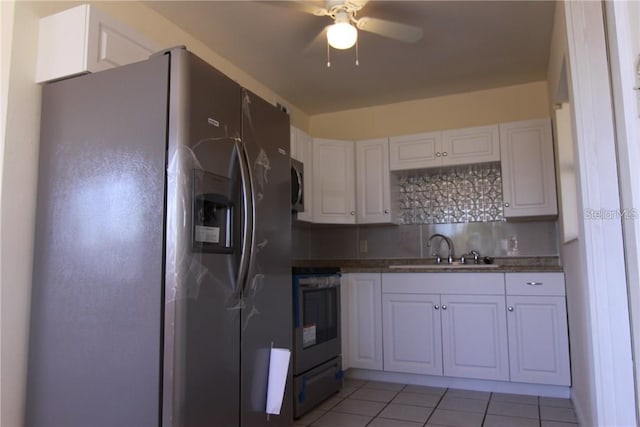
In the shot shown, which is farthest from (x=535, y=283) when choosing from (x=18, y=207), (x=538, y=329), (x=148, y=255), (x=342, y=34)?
(x=18, y=207)

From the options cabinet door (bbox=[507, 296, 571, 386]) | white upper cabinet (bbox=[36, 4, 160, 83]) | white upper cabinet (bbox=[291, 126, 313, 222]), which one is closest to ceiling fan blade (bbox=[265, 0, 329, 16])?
white upper cabinet (bbox=[36, 4, 160, 83])

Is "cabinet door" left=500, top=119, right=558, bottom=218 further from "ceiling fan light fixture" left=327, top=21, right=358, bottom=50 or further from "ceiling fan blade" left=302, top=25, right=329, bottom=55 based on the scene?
"ceiling fan light fixture" left=327, top=21, right=358, bottom=50

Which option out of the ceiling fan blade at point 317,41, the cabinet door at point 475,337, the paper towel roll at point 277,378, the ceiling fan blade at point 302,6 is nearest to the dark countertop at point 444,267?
the cabinet door at point 475,337

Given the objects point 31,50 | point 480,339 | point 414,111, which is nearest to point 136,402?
point 31,50

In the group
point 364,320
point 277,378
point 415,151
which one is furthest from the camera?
point 415,151

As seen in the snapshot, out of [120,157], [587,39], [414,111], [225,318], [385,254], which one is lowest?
[225,318]

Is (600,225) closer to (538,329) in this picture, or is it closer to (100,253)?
(538,329)

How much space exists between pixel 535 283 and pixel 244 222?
2.22 meters

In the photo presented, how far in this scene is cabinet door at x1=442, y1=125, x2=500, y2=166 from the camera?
3.59 metres

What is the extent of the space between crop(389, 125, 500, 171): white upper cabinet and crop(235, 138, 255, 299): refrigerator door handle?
7.42 feet

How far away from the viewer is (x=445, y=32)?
116 inches

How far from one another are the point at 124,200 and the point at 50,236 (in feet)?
1.40

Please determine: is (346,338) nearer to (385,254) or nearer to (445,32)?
(385,254)

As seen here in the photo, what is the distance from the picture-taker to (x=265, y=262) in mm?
2018
